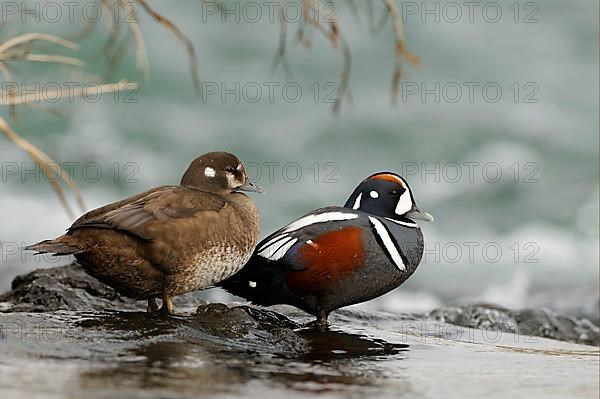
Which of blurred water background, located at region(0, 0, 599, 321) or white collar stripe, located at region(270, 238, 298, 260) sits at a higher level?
blurred water background, located at region(0, 0, 599, 321)

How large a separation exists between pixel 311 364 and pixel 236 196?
4.79 ft

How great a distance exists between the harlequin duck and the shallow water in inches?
8.0

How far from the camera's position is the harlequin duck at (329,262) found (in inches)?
226

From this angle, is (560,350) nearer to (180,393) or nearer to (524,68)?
(180,393)

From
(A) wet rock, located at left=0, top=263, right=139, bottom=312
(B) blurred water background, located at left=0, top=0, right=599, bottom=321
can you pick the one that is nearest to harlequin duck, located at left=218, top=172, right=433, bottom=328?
(A) wet rock, located at left=0, top=263, right=139, bottom=312

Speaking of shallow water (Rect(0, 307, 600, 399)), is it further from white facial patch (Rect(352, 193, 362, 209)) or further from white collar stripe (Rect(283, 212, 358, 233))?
white facial patch (Rect(352, 193, 362, 209))

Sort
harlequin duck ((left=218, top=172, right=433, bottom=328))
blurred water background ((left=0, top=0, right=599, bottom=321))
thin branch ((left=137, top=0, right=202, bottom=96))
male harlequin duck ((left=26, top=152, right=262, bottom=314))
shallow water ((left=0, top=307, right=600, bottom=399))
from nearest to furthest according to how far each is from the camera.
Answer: shallow water ((left=0, top=307, right=600, bottom=399)), thin branch ((left=137, top=0, right=202, bottom=96)), male harlequin duck ((left=26, top=152, right=262, bottom=314)), harlequin duck ((left=218, top=172, right=433, bottom=328)), blurred water background ((left=0, top=0, right=599, bottom=321))

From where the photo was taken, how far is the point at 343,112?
12977 millimetres

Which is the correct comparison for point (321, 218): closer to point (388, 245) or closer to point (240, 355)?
point (388, 245)

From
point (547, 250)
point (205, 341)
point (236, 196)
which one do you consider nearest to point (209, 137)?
point (547, 250)

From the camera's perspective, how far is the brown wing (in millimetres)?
5316

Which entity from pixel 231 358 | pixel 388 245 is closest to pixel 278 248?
pixel 388 245

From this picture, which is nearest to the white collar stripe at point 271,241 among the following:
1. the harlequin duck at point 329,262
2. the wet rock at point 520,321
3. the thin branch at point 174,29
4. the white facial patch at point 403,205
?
the harlequin duck at point 329,262

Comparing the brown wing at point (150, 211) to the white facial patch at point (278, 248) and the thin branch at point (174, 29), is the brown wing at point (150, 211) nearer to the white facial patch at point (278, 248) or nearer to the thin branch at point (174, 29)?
the white facial patch at point (278, 248)
